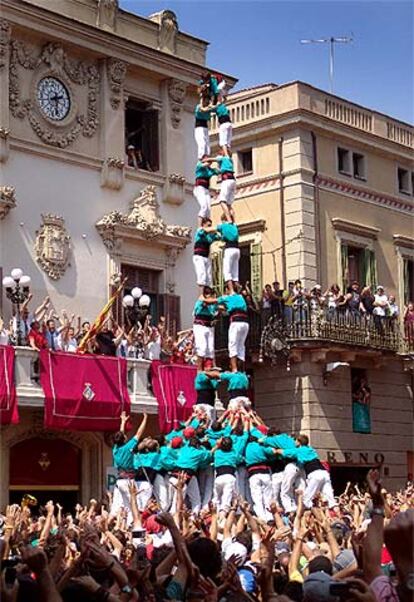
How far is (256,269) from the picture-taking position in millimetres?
31562

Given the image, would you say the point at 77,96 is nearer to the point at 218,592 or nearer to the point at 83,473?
the point at 83,473

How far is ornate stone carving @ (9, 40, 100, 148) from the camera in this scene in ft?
81.3

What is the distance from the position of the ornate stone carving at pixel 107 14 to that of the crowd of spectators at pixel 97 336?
6866 millimetres

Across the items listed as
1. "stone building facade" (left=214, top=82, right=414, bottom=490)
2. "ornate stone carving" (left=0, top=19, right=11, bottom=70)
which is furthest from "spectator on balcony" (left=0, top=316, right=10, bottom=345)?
"stone building facade" (left=214, top=82, right=414, bottom=490)

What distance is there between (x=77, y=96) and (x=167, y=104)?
284cm

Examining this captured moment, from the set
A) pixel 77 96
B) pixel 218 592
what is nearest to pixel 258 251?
pixel 77 96

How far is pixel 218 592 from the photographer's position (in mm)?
6023

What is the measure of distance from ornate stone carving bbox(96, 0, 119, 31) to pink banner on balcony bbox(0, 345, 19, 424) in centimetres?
878

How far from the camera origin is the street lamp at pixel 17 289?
901 inches

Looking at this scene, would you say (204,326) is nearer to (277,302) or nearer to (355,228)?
(277,302)

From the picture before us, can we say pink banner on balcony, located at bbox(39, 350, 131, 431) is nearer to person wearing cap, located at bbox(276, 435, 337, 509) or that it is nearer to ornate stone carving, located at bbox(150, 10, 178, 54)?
person wearing cap, located at bbox(276, 435, 337, 509)

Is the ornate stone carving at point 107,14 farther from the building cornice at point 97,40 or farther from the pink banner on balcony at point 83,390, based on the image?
the pink banner on balcony at point 83,390

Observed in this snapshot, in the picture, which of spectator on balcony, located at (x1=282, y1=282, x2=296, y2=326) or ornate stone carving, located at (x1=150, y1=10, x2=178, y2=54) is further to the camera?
spectator on balcony, located at (x1=282, y1=282, x2=296, y2=326)

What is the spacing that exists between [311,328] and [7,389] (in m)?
9.80
